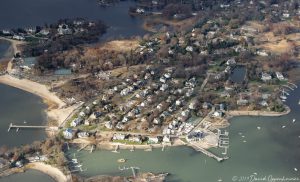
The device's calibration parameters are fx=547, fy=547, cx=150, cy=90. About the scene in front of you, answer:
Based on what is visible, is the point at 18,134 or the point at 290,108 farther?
the point at 290,108

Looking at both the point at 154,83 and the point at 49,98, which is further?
the point at 154,83

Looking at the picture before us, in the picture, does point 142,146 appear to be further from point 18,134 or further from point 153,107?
point 18,134

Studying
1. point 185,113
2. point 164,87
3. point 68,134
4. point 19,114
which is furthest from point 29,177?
point 164,87

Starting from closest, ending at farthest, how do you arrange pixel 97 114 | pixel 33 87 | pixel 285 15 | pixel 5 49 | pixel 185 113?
pixel 97 114 < pixel 185 113 < pixel 33 87 < pixel 5 49 < pixel 285 15

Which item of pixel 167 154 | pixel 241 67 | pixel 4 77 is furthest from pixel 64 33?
pixel 167 154

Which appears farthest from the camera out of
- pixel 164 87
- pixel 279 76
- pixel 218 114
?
pixel 279 76

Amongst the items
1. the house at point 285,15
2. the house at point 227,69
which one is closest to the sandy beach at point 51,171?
the house at point 227,69

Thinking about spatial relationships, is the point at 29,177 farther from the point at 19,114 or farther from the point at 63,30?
the point at 63,30
